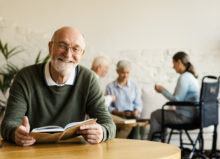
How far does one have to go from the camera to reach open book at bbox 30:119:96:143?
154cm

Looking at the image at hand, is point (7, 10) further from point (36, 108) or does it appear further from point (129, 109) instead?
point (36, 108)

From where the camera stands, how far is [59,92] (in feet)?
6.49

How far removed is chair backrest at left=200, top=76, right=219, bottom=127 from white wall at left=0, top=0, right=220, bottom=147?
1423 millimetres

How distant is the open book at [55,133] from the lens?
1.54m

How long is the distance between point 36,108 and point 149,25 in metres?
4.07

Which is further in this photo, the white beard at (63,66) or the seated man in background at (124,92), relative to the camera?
the seated man in background at (124,92)

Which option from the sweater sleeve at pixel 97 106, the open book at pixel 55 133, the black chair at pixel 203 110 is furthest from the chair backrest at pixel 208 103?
the open book at pixel 55 133

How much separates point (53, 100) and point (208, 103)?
2.66m

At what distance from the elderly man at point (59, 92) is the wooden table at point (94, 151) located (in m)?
0.29

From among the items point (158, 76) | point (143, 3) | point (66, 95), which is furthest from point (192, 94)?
point (66, 95)

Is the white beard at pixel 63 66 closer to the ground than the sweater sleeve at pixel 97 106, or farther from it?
farther from it

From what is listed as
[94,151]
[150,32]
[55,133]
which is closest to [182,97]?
[150,32]

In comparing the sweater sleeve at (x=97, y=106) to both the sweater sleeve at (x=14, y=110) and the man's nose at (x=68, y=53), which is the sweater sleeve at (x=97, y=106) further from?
the sweater sleeve at (x=14, y=110)

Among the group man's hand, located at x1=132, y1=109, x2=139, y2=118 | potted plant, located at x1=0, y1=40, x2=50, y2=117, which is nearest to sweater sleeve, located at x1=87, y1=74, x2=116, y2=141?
man's hand, located at x1=132, y1=109, x2=139, y2=118
